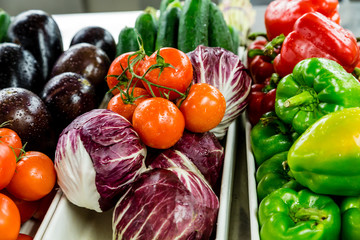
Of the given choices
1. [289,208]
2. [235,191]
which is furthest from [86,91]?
[289,208]

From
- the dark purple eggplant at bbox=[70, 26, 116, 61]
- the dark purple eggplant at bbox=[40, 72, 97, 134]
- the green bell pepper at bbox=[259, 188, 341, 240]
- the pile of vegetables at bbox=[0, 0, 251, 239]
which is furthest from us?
the dark purple eggplant at bbox=[70, 26, 116, 61]

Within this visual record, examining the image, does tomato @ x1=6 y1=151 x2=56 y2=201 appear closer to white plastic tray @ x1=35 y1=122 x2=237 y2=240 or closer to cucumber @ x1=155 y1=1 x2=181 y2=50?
white plastic tray @ x1=35 y1=122 x2=237 y2=240

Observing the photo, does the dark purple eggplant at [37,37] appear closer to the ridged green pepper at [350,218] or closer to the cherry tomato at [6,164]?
the cherry tomato at [6,164]

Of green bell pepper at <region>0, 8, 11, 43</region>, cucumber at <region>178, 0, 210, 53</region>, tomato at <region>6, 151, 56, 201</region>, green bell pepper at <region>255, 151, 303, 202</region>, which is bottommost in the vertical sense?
green bell pepper at <region>255, 151, 303, 202</region>

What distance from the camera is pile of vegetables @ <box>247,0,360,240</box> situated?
82 cm

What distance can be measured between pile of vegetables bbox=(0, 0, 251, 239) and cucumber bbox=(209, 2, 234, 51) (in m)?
0.32

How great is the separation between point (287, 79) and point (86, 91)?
27.6 inches

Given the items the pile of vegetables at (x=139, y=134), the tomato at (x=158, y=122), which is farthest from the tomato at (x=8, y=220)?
the tomato at (x=158, y=122)

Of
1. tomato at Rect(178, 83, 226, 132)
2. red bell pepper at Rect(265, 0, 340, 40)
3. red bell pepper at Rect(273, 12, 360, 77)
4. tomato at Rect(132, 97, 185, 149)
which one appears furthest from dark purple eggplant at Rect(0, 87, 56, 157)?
red bell pepper at Rect(265, 0, 340, 40)

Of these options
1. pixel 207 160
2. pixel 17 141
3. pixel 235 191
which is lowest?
pixel 235 191

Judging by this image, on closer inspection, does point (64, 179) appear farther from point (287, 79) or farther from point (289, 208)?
point (287, 79)

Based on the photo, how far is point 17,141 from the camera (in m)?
1.03

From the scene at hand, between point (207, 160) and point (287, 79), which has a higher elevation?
point (287, 79)

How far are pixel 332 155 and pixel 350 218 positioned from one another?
0.47ft
